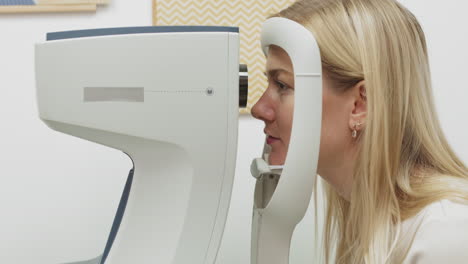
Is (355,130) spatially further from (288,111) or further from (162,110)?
(162,110)

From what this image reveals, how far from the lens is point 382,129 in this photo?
963 mm

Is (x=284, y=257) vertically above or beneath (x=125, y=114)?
beneath

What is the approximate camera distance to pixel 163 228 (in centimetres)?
90

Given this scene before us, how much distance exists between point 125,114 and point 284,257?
1.21ft

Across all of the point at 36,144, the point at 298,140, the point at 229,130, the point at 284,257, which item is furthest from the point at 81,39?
the point at 36,144

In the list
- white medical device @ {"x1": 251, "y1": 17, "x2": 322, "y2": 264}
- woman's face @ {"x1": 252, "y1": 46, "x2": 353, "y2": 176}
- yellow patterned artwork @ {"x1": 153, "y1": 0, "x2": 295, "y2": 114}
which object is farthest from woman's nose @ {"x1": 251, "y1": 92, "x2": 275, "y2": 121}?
yellow patterned artwork @ {"x1": 153, "y1": 0, "x2": 295, "y2": 114}

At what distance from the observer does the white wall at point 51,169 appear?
1.46 metres

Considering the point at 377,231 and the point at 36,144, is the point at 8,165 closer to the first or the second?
the point at 36,144

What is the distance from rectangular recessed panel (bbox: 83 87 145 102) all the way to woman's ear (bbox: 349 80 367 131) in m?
0.37

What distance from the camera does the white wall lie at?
1.46 metres

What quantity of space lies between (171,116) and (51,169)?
2.48 ft

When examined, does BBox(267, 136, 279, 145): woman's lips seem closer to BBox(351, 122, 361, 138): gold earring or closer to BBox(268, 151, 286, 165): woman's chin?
BBox(268, 151, 286, 165): woman's chin

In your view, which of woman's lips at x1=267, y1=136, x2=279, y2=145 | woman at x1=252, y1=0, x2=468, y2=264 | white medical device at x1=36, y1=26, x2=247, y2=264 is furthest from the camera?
woman's lips at x1=267, y1=136, x2=279, y2=145

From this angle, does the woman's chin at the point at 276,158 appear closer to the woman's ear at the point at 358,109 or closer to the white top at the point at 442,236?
the woman's ear at the point at 358,109
